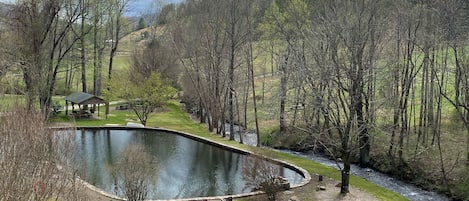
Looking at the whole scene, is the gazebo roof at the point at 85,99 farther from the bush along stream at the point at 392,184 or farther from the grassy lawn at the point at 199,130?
the bush along stream at the point at 392,184

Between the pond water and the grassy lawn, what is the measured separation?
1250 millimetres

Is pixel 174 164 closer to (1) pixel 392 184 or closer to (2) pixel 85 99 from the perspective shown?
(1) pixel 392 184

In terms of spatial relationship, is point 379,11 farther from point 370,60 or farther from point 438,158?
point 438,158

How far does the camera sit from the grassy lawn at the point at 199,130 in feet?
59.2

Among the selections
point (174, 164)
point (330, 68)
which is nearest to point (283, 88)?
point (330, 68)

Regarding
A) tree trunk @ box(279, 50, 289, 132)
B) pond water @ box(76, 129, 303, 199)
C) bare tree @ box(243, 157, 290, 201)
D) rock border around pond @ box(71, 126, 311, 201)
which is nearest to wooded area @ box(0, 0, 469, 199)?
tree trunk @ box(279, 50, 289, 132)

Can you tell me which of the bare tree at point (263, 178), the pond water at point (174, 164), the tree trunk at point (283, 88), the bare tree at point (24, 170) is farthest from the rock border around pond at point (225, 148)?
the tree trunk at point (283, 88)

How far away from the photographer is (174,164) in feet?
72.5

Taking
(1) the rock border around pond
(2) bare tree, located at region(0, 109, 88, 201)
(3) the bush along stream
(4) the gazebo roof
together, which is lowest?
(3) the bush along stream

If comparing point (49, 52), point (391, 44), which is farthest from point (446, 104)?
point (49, 52)

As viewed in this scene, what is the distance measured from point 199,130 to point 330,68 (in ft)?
53.2

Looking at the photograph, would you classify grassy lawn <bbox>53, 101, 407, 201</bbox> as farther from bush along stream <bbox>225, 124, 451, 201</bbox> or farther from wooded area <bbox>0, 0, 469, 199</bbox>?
wooded area <bbox>0, 0, 469, 199</bbox>

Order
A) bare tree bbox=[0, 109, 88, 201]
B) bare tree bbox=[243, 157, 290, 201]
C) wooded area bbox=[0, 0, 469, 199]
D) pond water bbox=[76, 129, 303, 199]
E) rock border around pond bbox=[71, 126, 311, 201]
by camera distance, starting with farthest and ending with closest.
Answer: wooded area bbox=[0, 0, 469, 199] → pond water bbox=[76, 129, 303, 199] → rock border around pond bbox=[71, 126, 311, 201] → bare tree bbox=[243, 157, 290, 201] → bare tree bbox=[0, 109, 88, 201]

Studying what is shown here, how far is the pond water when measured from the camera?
708 inches
